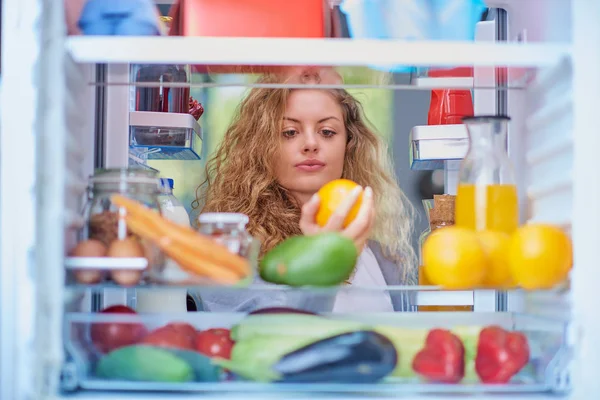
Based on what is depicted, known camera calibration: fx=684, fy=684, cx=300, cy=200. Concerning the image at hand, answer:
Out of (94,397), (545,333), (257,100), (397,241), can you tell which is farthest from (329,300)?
(397,241)

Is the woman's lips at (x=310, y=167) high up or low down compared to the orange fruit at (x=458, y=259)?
up

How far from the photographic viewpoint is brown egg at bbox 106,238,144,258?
1066 mm

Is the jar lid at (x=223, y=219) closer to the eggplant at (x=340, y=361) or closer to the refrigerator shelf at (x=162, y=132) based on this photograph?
the eggplant at (x=340, y=361)

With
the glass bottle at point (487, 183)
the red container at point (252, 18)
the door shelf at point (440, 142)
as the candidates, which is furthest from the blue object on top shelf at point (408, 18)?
the door shelf at point (440, 142)

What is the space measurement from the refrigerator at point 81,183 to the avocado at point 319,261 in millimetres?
163

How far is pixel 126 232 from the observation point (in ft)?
3.67

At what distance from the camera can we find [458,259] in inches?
41.3

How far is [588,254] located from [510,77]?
459 mm

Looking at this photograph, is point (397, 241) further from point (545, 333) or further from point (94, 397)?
point (94, 397)

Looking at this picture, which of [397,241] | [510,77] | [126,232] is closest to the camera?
[126,232]

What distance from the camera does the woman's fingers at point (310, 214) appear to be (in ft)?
4.16

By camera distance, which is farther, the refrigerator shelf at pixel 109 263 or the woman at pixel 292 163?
the woman at pixel 292 163

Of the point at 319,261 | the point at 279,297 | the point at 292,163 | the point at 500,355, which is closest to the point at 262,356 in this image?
the point at 319,261

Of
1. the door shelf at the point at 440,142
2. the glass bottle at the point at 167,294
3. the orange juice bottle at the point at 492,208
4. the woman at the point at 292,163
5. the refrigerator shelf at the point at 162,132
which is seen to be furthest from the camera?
the woman at the point at 292,163
